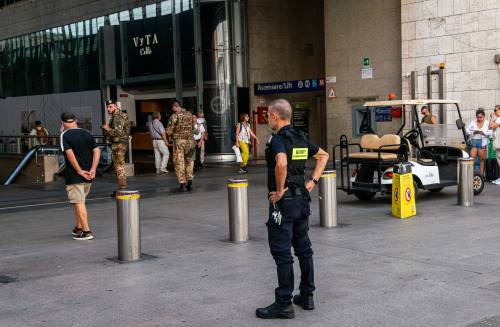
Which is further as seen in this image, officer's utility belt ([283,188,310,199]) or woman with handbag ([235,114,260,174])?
woman with handbag ([235,114,260,174])

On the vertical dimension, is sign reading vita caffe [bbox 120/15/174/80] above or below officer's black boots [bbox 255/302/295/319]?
above

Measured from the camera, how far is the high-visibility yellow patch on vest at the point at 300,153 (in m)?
5.30

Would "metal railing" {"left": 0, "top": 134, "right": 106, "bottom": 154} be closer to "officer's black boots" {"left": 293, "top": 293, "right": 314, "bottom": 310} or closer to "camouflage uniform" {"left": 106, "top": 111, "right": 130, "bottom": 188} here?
"camouflage uniform" {"left": 106, "top": 111, "right": 130, "bottom": 188}

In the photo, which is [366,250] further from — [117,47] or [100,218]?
[117,47]

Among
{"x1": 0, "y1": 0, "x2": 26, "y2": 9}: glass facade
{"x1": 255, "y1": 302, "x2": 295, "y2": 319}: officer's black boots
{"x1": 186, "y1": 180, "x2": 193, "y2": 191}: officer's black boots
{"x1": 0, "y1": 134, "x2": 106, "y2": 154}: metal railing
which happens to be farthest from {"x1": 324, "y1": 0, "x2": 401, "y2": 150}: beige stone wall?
{"x1": 0, "y1": 0, "x2": 26, "y2": 9}: glass facade

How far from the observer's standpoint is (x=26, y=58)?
116 feet

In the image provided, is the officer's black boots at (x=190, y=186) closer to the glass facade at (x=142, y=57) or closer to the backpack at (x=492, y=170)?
the backpack at (x=492, y=170)

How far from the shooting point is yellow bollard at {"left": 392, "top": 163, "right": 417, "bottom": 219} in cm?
991

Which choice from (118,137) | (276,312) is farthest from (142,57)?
(276,312)

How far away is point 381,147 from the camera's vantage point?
1104 cm

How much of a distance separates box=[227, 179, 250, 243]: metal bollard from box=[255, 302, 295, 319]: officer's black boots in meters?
3.18

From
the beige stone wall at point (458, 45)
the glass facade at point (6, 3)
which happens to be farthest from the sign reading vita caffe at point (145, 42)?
the glass facade at point (6, 3)

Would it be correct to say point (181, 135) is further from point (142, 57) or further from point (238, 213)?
point (142, 57)

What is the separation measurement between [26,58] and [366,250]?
103 ft
